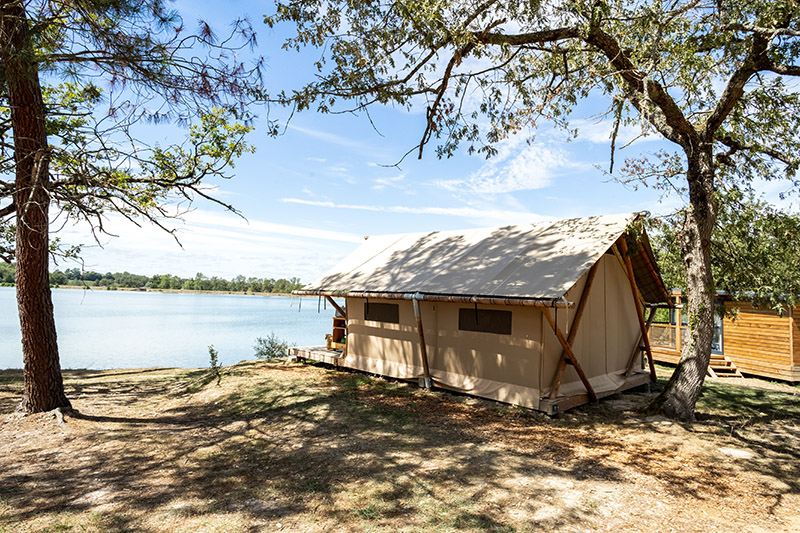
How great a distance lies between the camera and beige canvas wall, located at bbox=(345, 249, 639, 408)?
784 centimetres

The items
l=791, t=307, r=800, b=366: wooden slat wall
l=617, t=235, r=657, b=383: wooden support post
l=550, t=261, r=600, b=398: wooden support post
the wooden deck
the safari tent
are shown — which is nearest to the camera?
l=550, t=261, r=600, b=398: wooden support post

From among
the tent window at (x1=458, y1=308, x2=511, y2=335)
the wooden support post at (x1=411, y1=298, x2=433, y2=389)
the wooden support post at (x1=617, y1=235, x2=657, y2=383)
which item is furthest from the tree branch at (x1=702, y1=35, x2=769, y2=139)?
the wooden support post at (x1=411, y1=298, x2=433, y2=389)

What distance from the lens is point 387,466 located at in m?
5.24

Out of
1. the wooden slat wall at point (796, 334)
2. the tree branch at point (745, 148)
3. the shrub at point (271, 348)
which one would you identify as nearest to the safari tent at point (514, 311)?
the tree branch at point (745, 148)

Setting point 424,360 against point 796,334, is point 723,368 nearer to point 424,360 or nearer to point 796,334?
point 796,334

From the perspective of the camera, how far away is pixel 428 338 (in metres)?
9.45

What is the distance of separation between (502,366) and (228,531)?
5548 mm

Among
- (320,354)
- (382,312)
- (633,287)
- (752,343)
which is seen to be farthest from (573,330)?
(752,343)

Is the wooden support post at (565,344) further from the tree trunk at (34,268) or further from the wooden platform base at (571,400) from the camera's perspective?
the tree trunk at (34,268)

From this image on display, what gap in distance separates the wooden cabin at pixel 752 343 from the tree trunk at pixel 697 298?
17.8 ft

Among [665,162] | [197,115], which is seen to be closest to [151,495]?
[197,115]

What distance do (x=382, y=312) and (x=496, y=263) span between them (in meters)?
2.91

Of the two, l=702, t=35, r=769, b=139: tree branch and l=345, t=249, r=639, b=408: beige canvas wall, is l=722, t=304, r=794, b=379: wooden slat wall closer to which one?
l=345, t=249, r=639, b=408: beige canvas wall

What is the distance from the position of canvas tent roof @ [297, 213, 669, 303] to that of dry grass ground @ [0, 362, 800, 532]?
2222mm
